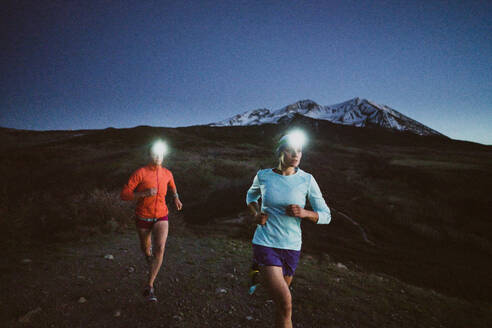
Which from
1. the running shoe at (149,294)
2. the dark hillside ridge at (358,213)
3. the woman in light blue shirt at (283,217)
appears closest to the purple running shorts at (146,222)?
the running shoe at (149,294)

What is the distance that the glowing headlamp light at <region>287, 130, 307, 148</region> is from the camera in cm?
252

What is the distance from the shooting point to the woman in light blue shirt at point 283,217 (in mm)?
2390

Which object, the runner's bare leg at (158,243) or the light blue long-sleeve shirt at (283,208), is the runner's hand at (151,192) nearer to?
the runner's bare leg at (158,243)

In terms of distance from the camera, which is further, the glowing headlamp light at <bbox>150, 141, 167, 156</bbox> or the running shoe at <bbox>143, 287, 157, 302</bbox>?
the glowing headlamp light at <bbox>150, 141, 167, 156</bbox>

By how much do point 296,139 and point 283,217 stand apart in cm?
83

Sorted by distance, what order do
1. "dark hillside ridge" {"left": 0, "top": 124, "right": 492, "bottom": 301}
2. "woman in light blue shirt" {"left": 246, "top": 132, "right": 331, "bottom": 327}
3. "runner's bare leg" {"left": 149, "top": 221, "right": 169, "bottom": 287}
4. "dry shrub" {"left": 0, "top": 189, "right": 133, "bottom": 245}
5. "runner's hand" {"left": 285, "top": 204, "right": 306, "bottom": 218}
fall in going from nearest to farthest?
"runner's hand" {"left": 285, "top": 204, "right": 306, "bottom": 218} → "woman in light blue shirt" {"left": 246, "top": 132, "right": 331, "bottom": 327} → "runner's bare leg" {"left": 149, "top": 221, "right": 169, "bottom": 287} → "dry shrub" {"left": 0, "top": 189, "right": 133, "bottom": 245} → "dark hillside ridge" {"left": 0, "top": 124, "right": 492, "bottom": 301}

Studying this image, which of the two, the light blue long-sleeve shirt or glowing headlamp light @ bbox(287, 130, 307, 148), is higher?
glowing headlamp light @ bbox(287, 130, 307, 148)

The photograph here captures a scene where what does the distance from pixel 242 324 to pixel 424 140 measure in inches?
4209

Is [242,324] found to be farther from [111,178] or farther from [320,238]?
A: [111,178]

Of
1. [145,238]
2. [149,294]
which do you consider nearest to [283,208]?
[145,238]

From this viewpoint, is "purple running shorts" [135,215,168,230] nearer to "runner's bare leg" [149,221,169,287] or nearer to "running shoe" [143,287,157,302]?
"runner's bare leg" [149,221,169,287]

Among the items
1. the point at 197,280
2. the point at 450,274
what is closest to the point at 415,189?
the point at 450,274

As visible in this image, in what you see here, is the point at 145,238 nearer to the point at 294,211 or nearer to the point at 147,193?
the point at 147,193

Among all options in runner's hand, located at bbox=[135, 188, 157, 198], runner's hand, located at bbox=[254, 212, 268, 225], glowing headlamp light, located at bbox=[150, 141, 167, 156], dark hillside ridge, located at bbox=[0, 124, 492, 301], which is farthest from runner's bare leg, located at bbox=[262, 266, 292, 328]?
dark hillside ridge, located at bbox=[0, 124, 492, 301]
